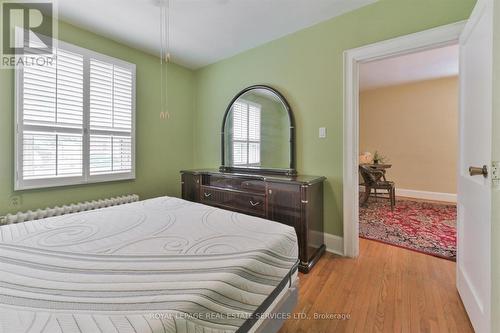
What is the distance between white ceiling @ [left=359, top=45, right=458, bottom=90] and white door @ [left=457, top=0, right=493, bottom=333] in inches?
75.3

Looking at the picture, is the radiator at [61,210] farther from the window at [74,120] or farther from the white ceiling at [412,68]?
the white ceiling at [412,68]

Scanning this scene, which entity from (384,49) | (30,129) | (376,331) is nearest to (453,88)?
(384,49)

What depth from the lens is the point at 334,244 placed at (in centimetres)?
242

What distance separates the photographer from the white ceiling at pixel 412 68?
135 inches

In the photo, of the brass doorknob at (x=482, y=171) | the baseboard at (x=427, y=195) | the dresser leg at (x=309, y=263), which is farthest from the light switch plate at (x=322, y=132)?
the baseboard at (x=427, y=195)

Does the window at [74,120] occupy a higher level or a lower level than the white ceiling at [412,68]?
lower

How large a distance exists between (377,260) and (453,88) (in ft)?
14.3

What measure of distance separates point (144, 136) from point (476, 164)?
3.34m

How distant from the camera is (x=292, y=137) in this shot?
2.64 meters

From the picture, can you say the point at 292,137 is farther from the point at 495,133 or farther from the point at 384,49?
the point at 495,133

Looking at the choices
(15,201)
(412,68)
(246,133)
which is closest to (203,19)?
(246,133)

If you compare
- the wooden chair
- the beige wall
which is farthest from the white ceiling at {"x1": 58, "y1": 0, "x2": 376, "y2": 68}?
the beige wall

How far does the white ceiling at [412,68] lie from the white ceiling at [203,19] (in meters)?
1.55

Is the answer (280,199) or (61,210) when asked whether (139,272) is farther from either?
(61,210)
